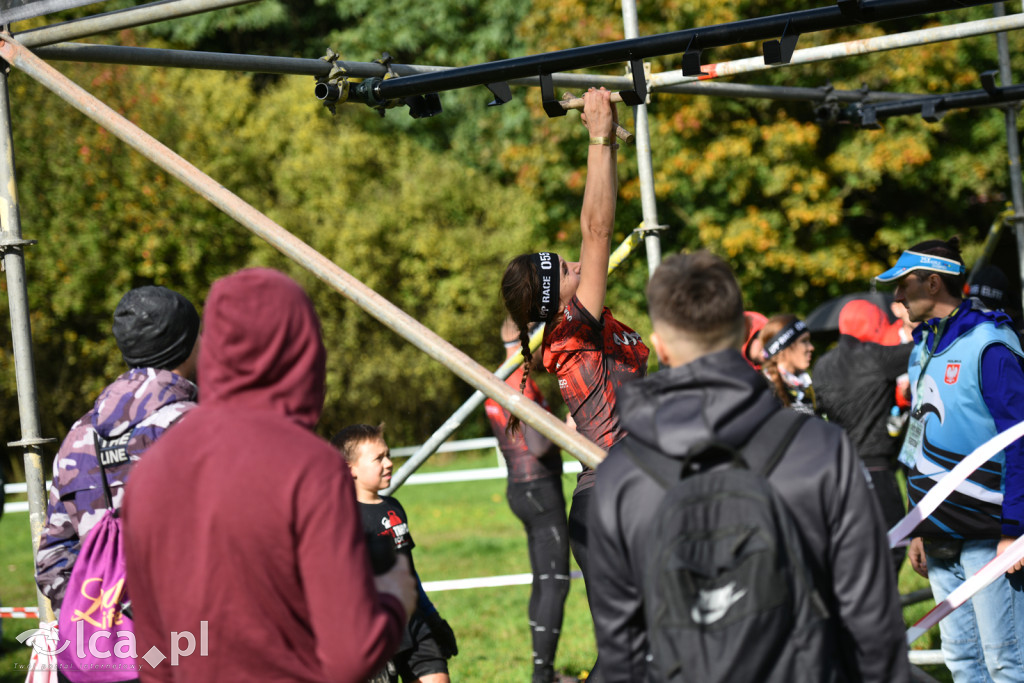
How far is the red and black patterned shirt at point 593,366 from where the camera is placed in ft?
11.7

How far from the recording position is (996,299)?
15.4ft

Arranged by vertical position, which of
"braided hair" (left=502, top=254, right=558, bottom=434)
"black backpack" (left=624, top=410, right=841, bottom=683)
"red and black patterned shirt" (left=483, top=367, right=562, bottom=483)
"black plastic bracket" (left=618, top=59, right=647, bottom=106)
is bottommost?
"red and black patterned shirt" (left=483, top=367, right=562, bottom=483)

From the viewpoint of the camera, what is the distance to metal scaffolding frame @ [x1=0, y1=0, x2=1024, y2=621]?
2.84 m

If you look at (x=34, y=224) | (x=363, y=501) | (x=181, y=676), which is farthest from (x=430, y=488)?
(x=181, y=676)

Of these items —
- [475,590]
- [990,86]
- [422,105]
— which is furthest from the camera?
[475,590]

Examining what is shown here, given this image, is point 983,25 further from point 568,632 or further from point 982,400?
point 568,632

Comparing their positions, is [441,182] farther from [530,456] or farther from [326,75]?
[326,75]

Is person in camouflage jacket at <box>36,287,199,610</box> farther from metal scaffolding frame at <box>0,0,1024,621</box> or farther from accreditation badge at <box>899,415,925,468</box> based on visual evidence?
accreditation badge at <box>899,415,925,468</box>

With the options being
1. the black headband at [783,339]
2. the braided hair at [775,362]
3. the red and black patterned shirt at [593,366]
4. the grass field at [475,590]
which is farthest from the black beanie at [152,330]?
the black headband at [783,339]

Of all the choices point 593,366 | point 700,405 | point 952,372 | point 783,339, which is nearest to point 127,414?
point 593,366

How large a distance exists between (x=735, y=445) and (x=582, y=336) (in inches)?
61.4

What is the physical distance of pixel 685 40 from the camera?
3439 millimetres

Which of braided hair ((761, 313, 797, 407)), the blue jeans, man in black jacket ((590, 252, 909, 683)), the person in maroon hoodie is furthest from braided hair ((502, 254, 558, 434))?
braided hair ((761, 313, 797, 407))

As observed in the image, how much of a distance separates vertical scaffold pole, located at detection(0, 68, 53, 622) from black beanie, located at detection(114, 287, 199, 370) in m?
0.73
